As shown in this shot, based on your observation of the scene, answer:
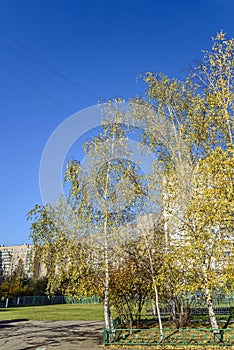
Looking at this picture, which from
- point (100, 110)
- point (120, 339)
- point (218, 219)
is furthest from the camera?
point (100, 110)

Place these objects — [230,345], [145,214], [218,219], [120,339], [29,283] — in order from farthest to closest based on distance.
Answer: [29,283], [145,214], [120,339], [230,345], [218,219]

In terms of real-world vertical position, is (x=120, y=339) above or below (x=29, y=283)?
below

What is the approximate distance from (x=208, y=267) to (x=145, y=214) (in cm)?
345

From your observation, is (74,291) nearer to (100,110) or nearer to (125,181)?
(125,181)

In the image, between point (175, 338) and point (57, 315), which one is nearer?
point (175, 338)

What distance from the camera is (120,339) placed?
10195mm

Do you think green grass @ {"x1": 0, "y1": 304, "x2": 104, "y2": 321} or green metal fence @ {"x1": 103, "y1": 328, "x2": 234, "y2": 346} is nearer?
green metal fence @ {"x1": 103, "y1": 328, "x2": 234, "y2": 346}

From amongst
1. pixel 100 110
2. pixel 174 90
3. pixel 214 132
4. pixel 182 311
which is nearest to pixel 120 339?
pixel 182 311

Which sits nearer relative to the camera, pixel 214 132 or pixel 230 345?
pixel 230 345

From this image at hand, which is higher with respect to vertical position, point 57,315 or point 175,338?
point 57,315

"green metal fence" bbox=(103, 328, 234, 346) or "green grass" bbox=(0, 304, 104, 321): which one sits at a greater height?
"green grass" bbox=(0, 304, 104, 321)

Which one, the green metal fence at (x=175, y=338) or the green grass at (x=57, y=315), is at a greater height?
the green grass at (x=57, y=315)

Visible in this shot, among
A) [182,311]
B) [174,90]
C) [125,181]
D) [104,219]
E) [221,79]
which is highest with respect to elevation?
[174,90]

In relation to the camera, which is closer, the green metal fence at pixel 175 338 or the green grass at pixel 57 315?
the green metal fence at pixel 175 338
